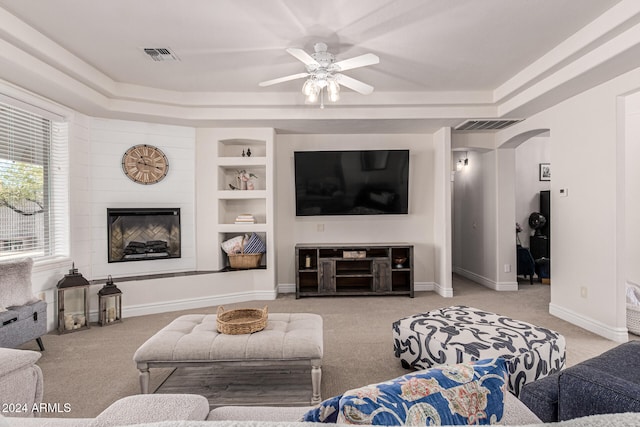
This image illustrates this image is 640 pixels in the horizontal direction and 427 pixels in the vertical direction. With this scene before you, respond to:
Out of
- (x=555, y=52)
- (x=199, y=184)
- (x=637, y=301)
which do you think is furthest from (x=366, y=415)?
(x=199, y=184)

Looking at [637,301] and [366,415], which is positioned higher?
[366,415]

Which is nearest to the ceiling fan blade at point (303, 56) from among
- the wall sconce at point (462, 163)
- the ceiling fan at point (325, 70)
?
the ceiling fan at point (325, 70)

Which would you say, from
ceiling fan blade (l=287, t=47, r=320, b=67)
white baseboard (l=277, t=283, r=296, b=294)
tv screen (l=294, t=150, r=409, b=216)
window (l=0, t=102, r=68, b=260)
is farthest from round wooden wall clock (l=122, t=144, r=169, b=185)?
ceiling fan blade (l=287, t=47, r=320, b=67)

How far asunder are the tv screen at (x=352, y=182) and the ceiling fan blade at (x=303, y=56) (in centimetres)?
213

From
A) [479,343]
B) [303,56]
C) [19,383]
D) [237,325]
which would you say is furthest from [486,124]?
[19,383]

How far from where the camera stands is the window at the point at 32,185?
3.14 metres

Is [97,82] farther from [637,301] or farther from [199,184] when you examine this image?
[637,301]

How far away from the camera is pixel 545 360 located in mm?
2053

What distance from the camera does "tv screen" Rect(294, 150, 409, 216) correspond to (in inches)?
191

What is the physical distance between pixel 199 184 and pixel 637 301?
17.0 ft

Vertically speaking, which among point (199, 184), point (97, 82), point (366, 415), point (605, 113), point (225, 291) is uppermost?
point (97, 82)

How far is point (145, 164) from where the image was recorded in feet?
14.1

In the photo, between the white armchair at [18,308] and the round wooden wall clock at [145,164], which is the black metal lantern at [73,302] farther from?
the round wooden wall clock at [145,164]

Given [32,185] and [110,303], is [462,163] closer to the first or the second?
[110,303]
